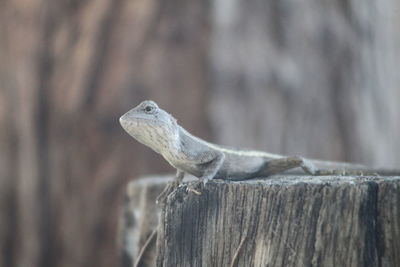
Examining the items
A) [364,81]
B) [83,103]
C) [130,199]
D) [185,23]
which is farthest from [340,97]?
[130,199]

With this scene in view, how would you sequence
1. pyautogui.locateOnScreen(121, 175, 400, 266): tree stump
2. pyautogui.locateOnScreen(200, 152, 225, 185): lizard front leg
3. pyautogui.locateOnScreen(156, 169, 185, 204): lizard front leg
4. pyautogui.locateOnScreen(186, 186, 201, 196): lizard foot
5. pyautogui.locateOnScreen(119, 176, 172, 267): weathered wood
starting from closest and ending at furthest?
pyautogui.locateOnScreen(121, 175, 400, 266): tree stump < pyautogui.locateOnScreen(186, 186, 201, 196): lizard foot < pyautogui.locateOnScreen(200, 152, 225, 185): lizard front leg < pyautogui.locateOnScreen(156, 169, 185, 204): lizard front leg < pyautogui.locateOnScreen(119, 176, 172, 267): weathered wood

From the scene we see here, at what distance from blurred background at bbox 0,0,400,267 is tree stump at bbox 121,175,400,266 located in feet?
23.6

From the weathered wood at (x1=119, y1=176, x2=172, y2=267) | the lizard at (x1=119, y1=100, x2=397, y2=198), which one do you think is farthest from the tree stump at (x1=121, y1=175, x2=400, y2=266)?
the weathered wood at (x1=119, y1=176, x2=172, y2=267)

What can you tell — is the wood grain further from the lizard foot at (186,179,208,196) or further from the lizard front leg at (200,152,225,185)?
the lizard front leg at (200,152,225,185)

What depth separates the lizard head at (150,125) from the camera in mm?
4344

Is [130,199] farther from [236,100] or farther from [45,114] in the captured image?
[45,114]

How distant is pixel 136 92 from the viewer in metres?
11.0

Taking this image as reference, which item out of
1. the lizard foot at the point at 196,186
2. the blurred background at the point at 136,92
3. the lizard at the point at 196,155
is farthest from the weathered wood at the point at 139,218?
the blurred background at the point at 136,92

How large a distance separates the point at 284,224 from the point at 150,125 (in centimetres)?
165

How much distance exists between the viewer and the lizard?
4398 mm

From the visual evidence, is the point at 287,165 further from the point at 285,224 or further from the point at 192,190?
the point at 285,224

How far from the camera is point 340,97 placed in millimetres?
11570

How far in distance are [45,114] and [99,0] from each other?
2680 millimetres

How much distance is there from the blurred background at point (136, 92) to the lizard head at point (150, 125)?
19.7 feet
